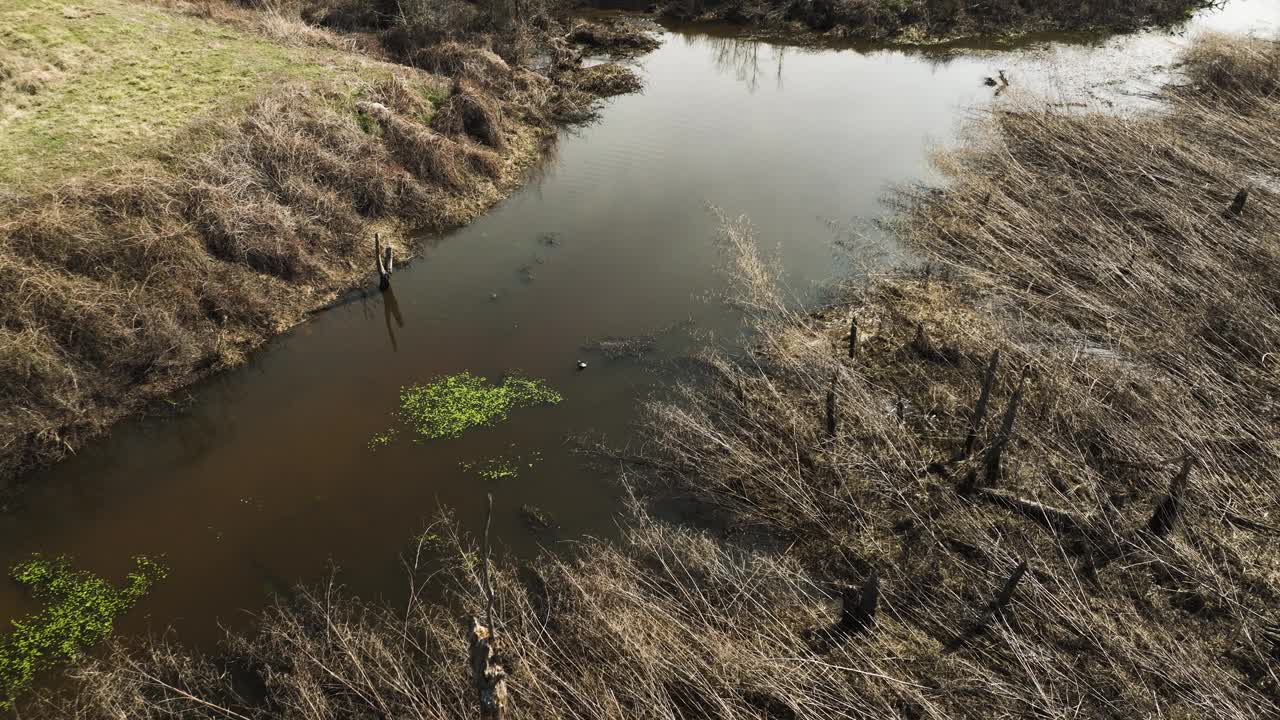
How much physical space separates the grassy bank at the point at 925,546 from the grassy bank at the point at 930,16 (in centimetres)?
2279

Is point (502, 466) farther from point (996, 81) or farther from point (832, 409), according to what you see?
point (996, 81)

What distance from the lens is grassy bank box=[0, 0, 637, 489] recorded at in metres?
12.8

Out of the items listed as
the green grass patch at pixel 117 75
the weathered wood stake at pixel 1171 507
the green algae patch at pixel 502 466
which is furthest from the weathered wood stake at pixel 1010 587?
the green grass patch at pixel 117 75

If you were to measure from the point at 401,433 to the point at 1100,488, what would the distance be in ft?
37.6

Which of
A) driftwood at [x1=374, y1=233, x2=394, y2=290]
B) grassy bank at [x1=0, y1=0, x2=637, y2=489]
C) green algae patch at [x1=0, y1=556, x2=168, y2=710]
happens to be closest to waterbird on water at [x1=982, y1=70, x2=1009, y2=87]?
grassy bank at [x1=0, y1=0, x2=637, y2=489]

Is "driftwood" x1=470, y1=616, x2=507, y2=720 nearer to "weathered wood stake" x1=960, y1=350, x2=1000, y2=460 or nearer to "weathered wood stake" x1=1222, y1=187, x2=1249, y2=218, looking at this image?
"weathered wood stake" x1=960, y1=350, x2=1000, y2=460

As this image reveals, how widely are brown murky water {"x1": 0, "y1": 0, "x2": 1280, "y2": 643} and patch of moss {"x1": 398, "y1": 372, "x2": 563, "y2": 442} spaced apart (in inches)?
11.4

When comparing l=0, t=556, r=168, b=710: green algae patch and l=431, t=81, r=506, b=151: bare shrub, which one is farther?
l=431, t=81, r=506, b=151: bare shrub

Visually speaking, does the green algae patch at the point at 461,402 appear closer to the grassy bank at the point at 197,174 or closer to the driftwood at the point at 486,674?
the grassy bank at the point at 197,174

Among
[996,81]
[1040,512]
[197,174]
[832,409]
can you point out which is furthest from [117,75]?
[996,81]

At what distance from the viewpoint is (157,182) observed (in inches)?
599

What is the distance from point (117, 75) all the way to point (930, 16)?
34756 millimetres

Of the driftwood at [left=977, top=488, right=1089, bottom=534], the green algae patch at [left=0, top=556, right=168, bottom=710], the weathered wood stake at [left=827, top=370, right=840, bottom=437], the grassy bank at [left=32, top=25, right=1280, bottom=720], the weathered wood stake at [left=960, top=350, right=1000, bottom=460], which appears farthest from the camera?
the weathered wood stake at [left=827, top=370, right=840, bottom=437]

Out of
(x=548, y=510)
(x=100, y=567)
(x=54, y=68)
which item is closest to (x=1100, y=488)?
(x=548, y=510)
